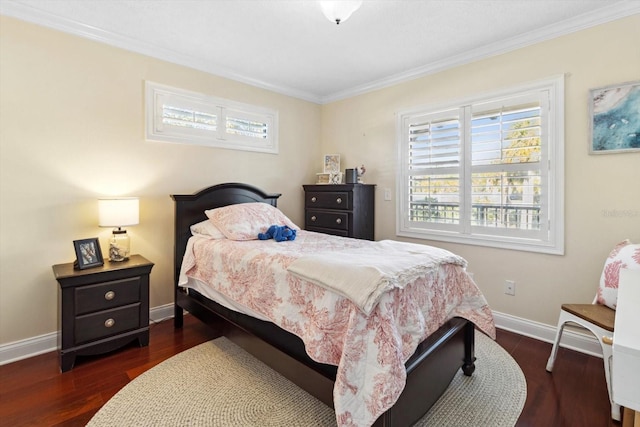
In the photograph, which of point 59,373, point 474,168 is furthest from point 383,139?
point 59,373

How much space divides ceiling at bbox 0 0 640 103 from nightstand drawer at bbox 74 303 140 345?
2179 mm

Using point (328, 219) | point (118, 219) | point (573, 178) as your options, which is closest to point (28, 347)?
point (118, 219)

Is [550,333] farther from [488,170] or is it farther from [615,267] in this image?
[488,170]

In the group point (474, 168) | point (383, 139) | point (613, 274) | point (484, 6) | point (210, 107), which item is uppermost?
point (484, 6)

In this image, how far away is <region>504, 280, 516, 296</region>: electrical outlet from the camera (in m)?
2.68

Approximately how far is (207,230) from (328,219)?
143 cm

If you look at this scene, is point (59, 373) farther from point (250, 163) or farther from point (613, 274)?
point (613, 274)

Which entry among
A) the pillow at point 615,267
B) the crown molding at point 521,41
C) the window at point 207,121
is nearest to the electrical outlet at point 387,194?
the crown molding at point 521,41

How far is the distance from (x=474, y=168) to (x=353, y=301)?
2186 mm

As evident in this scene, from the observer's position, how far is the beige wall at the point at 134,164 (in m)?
2.18

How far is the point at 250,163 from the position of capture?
139 inches

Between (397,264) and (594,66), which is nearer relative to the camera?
(397,264)

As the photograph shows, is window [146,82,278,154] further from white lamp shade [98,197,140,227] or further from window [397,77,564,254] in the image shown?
window [397,77,564,254]

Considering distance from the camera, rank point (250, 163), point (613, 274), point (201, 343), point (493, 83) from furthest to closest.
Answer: point (250, 163)
point (493, 83)
point (201, 343)
point (613, 274)
